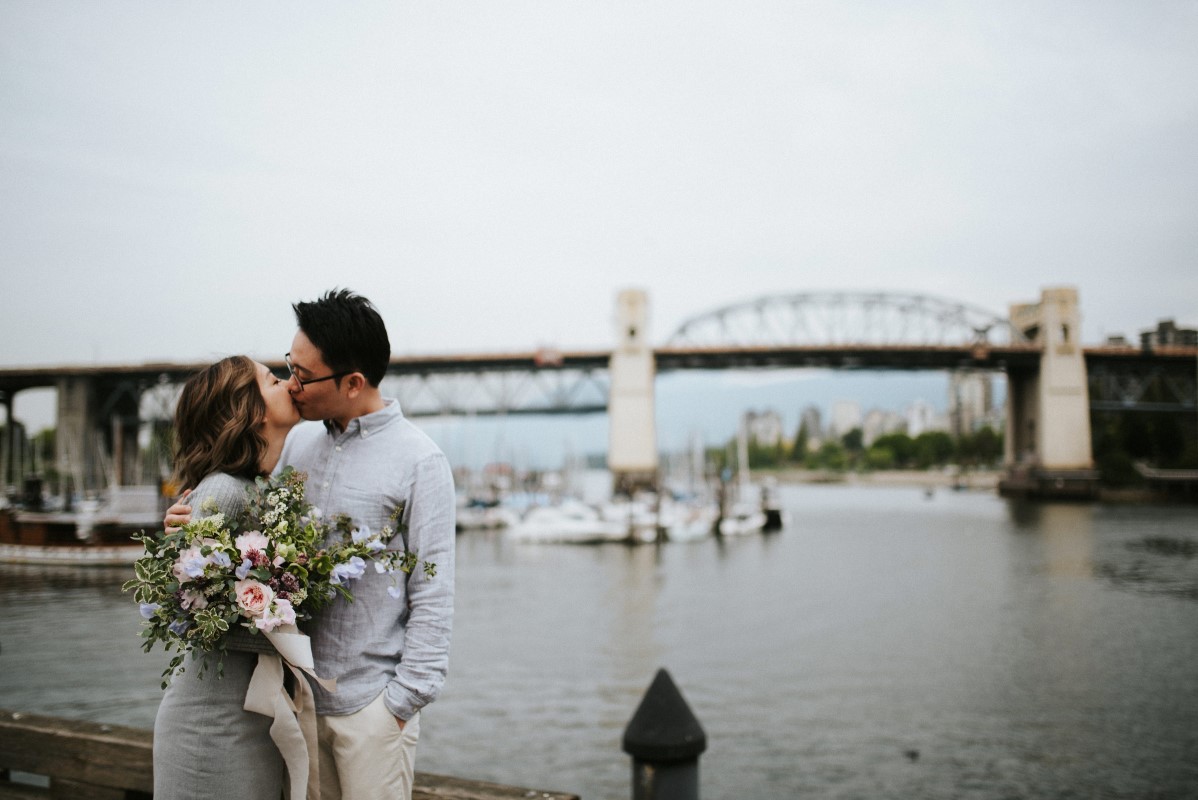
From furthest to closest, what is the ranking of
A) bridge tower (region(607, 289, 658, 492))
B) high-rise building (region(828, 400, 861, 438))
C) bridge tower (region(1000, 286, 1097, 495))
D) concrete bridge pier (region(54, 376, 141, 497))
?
high-rise building (region(828, 400, 861, 438))
bridge tower (region(1000, 286, 1097, 495))
bridge tower (region(607, 289, 658, 492))
concrete bridge pier (region(54, 376, 141, 497))

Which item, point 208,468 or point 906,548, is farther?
point 906,548

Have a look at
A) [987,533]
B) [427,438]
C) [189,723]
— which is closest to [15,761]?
[189,723]

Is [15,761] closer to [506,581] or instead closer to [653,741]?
[653,741]

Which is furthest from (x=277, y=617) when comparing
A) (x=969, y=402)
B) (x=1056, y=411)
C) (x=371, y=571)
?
(x=969, y=402)

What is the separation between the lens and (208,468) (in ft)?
6.82

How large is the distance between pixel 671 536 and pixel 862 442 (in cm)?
11324

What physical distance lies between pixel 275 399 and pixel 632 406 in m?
53.0

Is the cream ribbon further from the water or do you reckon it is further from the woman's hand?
the water

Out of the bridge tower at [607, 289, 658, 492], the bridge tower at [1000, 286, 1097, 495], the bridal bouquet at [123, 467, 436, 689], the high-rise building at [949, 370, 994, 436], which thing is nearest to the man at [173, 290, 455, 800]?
the bridal bouquet at [123, 467, 436, 689]

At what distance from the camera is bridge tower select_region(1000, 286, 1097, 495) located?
59500mm

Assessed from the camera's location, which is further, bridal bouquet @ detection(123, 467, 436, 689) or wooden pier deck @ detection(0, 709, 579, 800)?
wooden pier deck @ detection(0, 709, 579, 800)

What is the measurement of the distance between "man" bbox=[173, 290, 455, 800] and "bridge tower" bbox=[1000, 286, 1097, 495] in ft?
213

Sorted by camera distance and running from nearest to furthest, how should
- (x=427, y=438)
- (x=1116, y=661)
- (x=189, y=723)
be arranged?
(x=189, y=723), (x=427, y=438), (x=1116, y=661)

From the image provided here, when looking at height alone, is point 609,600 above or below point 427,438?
below
